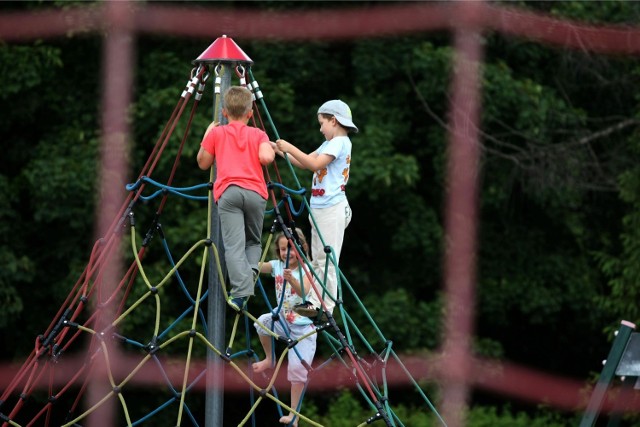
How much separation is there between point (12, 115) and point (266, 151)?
5.16 m

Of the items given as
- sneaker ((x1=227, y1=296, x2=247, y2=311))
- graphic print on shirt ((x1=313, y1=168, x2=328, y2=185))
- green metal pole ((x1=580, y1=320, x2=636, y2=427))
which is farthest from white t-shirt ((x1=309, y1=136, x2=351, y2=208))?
green metal pole ((x1=580, y1=320, x2=636, y2=427))

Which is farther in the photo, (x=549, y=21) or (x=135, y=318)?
(x=549, y=21)

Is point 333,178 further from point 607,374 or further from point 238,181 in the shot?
point 607,374

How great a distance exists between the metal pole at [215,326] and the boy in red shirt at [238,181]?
0.11 metres

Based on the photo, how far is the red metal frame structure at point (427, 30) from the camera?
998cm

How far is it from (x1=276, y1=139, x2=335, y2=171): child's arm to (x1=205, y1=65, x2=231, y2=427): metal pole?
0.92 ft

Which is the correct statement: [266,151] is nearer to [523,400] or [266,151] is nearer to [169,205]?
[169,205]

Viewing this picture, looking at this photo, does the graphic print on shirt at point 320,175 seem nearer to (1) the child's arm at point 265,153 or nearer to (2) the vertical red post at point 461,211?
(1) the child's arm at point 265,153

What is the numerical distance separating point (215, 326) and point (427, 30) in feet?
17.2

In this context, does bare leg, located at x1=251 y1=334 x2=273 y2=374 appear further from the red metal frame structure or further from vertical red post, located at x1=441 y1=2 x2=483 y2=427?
vertical red post, located at x1=441 y1=2 x2=483 y2=427

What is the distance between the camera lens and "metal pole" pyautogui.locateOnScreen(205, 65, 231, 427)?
579 cm

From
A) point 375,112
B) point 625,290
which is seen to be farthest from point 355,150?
point 625,290

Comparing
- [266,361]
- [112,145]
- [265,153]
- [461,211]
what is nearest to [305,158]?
[265,153]

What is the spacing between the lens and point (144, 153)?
992 centimetres
